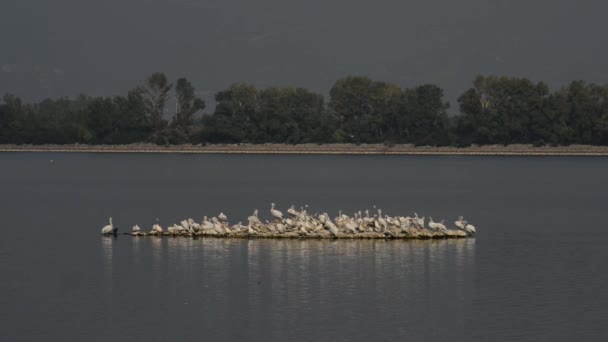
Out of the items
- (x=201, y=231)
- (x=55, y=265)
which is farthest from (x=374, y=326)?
(x=201, y=231)

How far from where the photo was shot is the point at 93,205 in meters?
68.8

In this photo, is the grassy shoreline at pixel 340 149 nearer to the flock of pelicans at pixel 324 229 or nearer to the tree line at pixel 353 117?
the tree line at pixel 353 117

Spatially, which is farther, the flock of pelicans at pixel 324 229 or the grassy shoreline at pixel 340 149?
the grassy shoreline at pixel 340 149

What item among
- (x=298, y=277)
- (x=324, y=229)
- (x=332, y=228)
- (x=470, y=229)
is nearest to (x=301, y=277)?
(x=298, y=277)

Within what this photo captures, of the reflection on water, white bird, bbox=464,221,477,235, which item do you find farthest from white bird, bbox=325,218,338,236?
white bird, bbox=464,221,477,235

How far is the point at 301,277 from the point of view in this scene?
3950 cm

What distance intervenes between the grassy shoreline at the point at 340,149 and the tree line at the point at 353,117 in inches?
32.8

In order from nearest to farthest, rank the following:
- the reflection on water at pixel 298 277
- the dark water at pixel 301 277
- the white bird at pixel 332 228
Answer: the dark water at pixel 301 277 < the reflection on water at pixel 298 277 < the white bird at pixel 332 228

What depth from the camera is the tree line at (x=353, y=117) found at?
148875mm

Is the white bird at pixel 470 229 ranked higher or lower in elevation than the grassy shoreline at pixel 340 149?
lower

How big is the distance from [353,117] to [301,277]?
4880 inches

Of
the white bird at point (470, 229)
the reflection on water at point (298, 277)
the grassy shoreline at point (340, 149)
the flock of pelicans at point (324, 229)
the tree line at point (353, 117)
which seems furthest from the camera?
the grassy shoreline at point (340, 149)

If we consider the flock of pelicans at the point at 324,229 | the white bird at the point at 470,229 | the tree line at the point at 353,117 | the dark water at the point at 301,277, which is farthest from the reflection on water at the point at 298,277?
the tree line at the point at 353,117

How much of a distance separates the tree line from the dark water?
7451 centimetres
